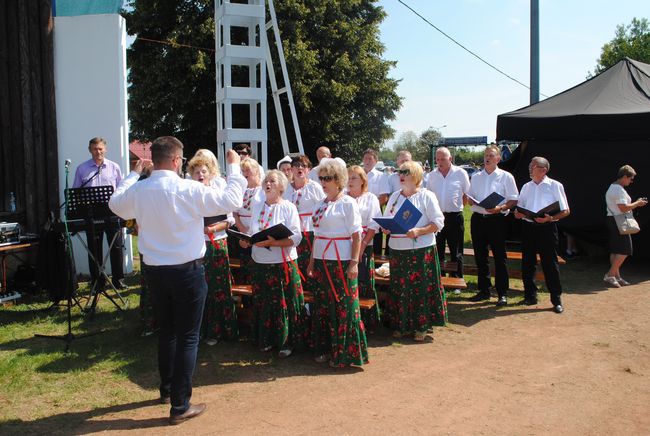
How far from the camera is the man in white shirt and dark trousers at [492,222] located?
7059 millimetres

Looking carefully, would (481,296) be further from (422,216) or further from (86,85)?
(86,85)

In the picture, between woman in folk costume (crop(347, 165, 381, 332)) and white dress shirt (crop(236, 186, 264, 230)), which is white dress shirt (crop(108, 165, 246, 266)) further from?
woman in folk costume (crop(347, 165, 381, 332))

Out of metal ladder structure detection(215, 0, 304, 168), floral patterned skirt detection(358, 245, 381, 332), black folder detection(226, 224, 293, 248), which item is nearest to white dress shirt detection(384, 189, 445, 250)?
floral patterned skirt detection(358, 245, 381, 332)

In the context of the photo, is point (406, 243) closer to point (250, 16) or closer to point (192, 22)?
point (250, 16)

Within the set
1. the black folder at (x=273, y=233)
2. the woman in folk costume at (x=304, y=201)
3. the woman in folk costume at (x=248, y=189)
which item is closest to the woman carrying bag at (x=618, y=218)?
the woman in folk costume at (x=304, y=201)

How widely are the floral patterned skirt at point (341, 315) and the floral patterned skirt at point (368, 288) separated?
998mm

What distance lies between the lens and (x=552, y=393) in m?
4.32

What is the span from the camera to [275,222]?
4906mm

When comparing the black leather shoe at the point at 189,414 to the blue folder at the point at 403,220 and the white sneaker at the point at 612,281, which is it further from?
the white sneaker at the point at 612,281

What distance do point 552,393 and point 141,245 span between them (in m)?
3.32

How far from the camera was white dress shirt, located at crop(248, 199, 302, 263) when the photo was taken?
16.2 feet

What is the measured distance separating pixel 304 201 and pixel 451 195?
7.77 ft

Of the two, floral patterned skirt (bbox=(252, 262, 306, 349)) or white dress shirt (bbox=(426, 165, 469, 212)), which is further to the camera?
white dress shirt (bbox=(426, 165, 469, 212))

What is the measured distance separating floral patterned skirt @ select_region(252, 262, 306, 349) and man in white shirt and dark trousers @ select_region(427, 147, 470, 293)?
3048 millimetres
